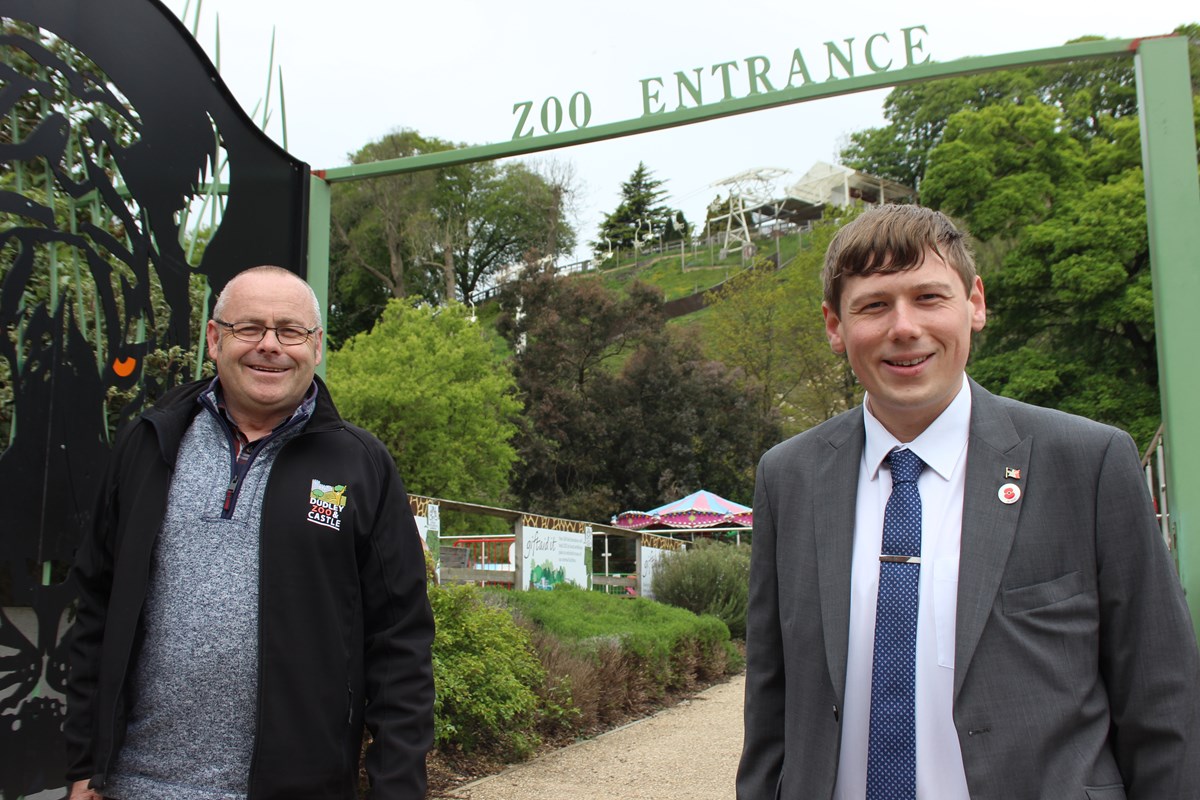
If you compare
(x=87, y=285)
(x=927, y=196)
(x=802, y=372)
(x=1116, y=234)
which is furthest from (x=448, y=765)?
(x=802, y=372)

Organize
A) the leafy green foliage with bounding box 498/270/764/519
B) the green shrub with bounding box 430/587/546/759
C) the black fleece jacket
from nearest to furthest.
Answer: the black fleece jacket
the green shrub with bounding box 430/587/546/759
the leafy green foliage with bounding box 498/270/764/519

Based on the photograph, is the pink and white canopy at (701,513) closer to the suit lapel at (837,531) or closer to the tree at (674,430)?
the tree at (674,430)

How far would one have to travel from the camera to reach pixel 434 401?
94.8ft

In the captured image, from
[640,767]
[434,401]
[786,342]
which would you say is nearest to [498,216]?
[786,342]

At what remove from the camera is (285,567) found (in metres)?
2.28

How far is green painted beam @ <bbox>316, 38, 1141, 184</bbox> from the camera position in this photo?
4461mm

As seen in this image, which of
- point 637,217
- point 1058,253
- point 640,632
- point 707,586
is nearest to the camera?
point 640,632

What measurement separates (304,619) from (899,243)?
1.49m

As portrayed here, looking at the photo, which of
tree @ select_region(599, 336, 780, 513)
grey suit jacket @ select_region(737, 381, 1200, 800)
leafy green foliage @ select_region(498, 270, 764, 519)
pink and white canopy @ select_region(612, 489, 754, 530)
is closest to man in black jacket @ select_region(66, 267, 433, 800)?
grey suit jacket @ select_region(737, 381, 1200, 800)

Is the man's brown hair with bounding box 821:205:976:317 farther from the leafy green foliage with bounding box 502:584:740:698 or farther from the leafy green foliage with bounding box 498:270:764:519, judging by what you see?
the leafy green foliage with bounding box 498:270:764:519

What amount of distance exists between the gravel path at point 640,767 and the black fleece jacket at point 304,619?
395cm

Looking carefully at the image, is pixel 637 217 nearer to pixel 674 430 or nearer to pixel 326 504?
pixel 674 430

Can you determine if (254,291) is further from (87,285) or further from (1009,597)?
(1009,597)

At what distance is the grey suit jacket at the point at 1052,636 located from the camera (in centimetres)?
165
